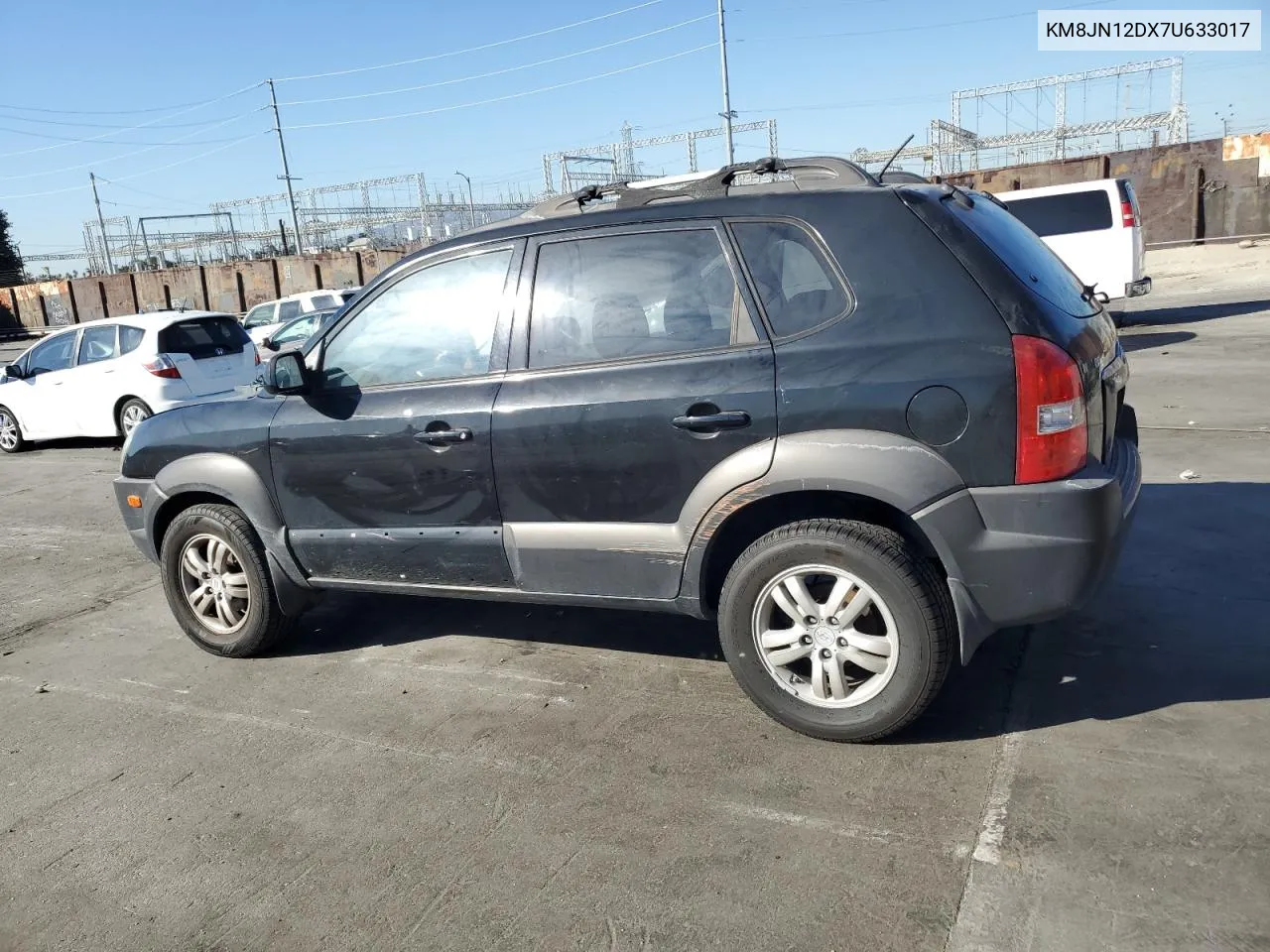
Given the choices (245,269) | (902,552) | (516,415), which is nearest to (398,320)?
(516,415)

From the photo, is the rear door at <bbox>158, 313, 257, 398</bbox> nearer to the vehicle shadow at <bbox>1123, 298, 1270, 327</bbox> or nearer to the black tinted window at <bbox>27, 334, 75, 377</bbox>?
the black tinted window at <bbox>27, 334, 75, 377</bbox>

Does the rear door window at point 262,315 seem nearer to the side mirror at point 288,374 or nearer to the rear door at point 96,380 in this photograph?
the rear door at point 96,380

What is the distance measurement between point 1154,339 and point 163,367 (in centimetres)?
1359

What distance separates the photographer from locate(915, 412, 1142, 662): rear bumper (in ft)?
10.2

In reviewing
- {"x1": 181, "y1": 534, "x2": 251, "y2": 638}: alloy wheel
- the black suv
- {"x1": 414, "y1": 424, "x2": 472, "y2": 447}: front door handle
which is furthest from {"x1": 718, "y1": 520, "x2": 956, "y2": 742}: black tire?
{"x1": 181, "y1": 534, "x2": 251, "y2": 638}: alloy wheel

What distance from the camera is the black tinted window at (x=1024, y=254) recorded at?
340 cm

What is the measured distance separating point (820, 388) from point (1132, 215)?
1406 cm

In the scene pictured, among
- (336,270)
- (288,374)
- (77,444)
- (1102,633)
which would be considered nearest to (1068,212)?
(1102,633)

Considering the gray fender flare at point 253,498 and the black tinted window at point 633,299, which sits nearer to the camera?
the black tinted window at point 633,299

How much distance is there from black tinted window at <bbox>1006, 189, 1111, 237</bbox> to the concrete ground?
1151 centimetres

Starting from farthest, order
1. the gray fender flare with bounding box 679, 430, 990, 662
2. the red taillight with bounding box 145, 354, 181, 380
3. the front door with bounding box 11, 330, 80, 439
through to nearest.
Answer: the front door with bounding box 11, 330, 80, 439 → the red taillight with bounding box 145, 354, 181, 380 → the gray fender flare with bounding box 679, 430, 990, 662

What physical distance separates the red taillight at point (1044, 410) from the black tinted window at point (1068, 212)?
13309 mm

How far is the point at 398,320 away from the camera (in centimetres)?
425

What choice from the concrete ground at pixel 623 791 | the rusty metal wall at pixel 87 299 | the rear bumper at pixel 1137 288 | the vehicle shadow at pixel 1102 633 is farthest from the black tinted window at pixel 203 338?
the rusty metal wall at pixel 87 299
